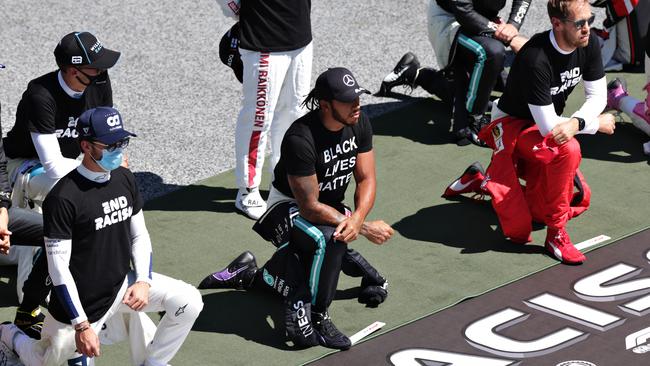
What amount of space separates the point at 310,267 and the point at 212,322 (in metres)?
0.76

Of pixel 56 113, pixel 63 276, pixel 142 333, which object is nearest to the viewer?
pixel 63 276

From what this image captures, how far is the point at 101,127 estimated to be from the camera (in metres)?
6.27

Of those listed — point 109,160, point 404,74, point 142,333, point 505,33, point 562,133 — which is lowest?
point 142,333

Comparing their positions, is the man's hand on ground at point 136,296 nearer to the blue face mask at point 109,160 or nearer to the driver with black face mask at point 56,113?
the blue face mask at point 109,160

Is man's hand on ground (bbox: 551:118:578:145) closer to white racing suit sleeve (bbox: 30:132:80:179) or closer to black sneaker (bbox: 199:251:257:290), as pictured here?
black sneaker (bbox: 199:251:257:290)

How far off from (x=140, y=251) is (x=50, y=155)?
4.65 feet

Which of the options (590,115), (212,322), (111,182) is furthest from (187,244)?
(590,115)

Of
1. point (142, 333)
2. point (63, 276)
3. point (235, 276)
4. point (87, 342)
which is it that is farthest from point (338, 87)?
point (87, 342)

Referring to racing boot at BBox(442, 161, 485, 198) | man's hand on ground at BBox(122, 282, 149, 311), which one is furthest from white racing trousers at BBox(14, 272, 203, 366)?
racing boot at BBox(442, 161, 485, 198)

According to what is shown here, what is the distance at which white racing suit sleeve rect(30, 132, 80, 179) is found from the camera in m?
7.69

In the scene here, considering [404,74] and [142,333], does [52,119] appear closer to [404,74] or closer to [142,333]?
[142,333]

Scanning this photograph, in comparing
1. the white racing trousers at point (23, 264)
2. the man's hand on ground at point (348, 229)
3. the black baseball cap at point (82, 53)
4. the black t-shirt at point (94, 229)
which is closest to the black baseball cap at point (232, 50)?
the black baseball cap at point (82, 53)

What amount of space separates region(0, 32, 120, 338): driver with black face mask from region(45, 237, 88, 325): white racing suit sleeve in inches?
36.9

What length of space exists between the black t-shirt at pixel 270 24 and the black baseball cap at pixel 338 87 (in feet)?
5.67
